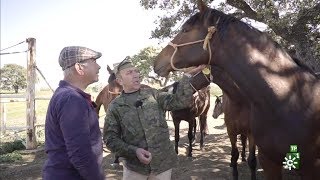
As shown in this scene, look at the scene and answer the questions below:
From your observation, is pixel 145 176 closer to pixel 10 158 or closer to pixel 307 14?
pixel 10 158

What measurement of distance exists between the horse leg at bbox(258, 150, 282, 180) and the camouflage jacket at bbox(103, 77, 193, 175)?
2.78ft

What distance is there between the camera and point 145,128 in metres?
2.96

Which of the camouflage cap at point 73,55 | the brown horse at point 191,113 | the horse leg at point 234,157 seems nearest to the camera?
the camouflage cap at point 73,55

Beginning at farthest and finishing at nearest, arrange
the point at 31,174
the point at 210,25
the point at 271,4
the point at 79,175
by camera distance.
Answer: the point at 271,4 < the point at 31,174 < the point at 210,25 < the point at 79,175

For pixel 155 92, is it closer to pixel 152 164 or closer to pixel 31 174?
pixel 152 164

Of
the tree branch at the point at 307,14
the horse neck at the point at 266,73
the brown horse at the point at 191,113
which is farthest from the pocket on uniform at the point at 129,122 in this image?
the tree branch at the point at 307,14

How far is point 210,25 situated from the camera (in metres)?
3.15

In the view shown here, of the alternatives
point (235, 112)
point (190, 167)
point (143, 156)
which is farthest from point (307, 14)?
point (143, 156)

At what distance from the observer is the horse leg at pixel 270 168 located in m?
3.16

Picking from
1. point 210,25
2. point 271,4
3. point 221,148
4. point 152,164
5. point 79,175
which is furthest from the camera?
point 221,148

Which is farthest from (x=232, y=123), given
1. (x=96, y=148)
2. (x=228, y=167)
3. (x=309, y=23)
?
(x=309, y=23)

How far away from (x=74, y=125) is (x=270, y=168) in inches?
76.5

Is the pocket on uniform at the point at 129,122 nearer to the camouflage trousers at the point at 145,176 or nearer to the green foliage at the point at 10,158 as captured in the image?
the camouflage trousers at the point at 145,176

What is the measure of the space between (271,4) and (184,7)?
2810 millimetres
